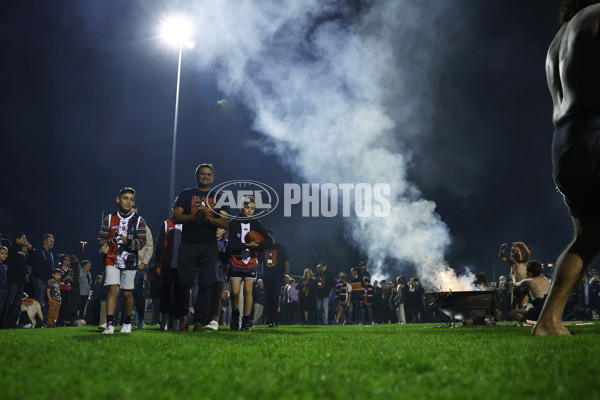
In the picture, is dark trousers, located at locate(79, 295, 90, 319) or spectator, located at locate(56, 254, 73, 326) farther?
dark trousers, located at locate(79, 295, 90, 319)

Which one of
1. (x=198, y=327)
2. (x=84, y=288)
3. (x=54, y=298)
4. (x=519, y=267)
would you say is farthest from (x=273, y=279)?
(x=54, y=298)

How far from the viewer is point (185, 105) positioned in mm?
56062

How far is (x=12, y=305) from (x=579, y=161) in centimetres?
1335

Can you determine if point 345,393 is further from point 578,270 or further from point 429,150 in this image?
point 429,150

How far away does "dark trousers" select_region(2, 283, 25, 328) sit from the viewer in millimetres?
11523

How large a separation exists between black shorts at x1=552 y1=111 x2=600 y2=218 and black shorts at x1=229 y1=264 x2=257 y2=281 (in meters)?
5.78

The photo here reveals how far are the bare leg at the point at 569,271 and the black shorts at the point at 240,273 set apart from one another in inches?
211

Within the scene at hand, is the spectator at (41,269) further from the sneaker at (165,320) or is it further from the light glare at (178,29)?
the light glare at (178,29)

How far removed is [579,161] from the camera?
12.6ft

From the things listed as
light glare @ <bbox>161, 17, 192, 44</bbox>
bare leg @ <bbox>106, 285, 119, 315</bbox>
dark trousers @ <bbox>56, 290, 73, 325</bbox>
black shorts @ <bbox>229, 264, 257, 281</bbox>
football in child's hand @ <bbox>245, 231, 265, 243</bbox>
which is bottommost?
dark trousers @ <bbox>56, 290, 73, 325</bbox>

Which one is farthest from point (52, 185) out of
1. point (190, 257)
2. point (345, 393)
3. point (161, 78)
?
point (345, 393)

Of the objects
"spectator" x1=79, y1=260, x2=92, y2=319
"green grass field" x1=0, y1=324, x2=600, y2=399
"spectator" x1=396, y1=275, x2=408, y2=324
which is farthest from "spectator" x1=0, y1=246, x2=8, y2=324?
"spectator" x1=396, y1=275, x2=408, y2=324

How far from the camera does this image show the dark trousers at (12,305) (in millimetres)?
11523

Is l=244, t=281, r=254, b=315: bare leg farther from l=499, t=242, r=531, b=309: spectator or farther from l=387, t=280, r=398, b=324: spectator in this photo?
l=387, t=280, r=398, b=324: spectator
